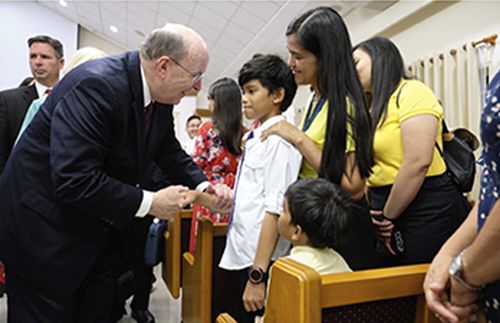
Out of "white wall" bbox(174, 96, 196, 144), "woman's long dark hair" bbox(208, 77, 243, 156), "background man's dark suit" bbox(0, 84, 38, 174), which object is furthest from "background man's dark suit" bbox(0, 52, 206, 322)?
"white wall" bbox(174, 96, 196, 144)

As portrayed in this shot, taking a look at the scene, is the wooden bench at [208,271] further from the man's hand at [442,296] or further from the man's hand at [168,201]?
the man's hand at [442,296]

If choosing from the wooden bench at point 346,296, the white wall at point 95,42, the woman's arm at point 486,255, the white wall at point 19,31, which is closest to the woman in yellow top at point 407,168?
the wooden bench at point 346,296

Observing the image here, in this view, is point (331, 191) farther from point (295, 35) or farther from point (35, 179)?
point (35, 179)

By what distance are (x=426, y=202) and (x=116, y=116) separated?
1.01 meters

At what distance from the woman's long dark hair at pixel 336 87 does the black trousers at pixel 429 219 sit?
23 centimetres

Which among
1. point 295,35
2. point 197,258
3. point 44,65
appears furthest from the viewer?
point 44,65

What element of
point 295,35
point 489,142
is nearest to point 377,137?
point 295,35

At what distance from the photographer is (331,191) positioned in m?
1.09

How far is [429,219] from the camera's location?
1210 millimetres

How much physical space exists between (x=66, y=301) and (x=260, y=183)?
72cm

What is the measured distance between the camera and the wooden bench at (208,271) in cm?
160

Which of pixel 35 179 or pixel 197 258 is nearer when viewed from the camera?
pixel 35 179

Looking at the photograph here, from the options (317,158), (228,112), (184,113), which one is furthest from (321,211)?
(184,113)

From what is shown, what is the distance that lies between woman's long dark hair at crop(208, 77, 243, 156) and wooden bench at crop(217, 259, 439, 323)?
4.98ft
